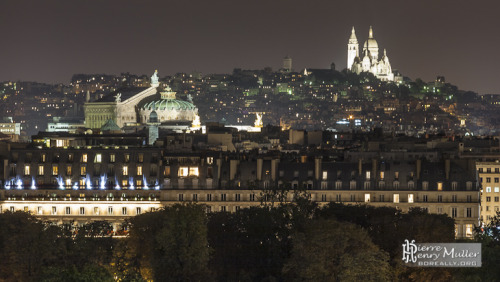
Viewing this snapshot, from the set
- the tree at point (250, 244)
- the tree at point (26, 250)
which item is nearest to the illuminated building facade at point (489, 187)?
the tree at point (250, 244)

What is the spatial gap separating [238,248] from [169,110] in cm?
13007

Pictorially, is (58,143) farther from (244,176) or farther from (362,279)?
(362,279)

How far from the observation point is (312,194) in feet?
246

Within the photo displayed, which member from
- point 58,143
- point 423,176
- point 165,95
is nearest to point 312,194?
point 423,176

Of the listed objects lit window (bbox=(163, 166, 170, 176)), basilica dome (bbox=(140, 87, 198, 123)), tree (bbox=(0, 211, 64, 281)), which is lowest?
tree (bbox=(0, 211, 64, 281))

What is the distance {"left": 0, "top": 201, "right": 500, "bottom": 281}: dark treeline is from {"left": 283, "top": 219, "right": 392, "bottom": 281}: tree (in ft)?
0.13

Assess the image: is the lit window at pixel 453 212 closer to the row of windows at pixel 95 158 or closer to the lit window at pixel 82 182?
the row of windows at pixel 95 158

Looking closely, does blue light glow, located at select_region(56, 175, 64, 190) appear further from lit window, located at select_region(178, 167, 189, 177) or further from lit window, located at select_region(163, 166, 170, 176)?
lit window, located at select_region(178, 167, 189, 177)

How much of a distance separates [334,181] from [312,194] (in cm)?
149

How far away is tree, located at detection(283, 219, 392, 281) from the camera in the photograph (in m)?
53.6

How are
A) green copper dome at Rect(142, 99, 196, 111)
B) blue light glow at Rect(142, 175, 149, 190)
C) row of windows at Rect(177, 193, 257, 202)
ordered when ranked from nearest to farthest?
row of windows at Rect(177, 193, 257, 202) < blue light glow at Rect(142, 175, 149, 190) < green copper dome at Rect(142, 99, 196, 111)

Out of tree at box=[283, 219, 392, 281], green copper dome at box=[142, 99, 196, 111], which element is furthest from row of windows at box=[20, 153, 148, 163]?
green copper dome at box=[142, 99, 196, 111]

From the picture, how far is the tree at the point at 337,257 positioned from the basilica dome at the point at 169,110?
430ft

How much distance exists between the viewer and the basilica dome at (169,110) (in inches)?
7421
